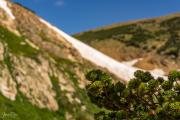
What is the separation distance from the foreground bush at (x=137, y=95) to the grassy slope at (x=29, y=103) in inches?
952

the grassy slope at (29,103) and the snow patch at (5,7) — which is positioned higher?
the snow patch at (5,7)

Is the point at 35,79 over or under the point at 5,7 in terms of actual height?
under

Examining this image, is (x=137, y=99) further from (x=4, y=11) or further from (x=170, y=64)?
(x=170, y=64)

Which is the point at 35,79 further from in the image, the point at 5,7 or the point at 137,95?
the point at 137,95

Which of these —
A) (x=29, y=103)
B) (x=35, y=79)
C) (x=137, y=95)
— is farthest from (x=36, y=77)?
(x=137, y=95)

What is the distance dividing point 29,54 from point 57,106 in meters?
11.3

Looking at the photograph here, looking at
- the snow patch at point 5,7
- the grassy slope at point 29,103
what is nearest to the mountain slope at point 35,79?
the grassy slope at point 29,103

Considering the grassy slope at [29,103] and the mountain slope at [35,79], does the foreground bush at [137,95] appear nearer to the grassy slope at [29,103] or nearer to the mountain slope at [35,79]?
the grassy slope at [29,103]

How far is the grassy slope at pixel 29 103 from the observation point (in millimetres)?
62131

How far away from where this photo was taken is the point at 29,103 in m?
67.8

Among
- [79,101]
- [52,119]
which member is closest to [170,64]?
[79,101]

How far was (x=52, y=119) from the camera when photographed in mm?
67312

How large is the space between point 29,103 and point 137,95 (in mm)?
38330

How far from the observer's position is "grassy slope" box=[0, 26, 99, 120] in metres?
62.1
